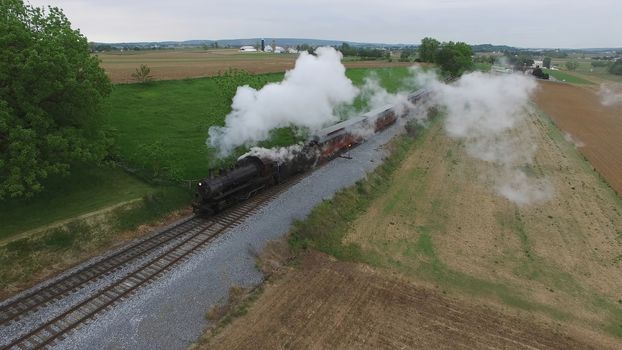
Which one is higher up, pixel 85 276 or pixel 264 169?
pixel 264 169

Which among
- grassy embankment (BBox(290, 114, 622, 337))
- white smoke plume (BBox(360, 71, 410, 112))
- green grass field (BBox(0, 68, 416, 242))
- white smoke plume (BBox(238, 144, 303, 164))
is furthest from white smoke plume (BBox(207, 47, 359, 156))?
white smoke plume (BBox(360, 71, 410, 112))

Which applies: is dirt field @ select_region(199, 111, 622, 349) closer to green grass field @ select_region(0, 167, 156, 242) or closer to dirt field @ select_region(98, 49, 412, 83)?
green grass field @ select_region(0, 167, 156, 242)

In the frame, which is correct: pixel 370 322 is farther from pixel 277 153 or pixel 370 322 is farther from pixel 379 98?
pixel 379 98

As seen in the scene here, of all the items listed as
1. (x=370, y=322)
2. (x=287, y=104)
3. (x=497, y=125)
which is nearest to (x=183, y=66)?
(x=497, y=125)

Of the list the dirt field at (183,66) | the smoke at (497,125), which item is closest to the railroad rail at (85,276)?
the smoke at (497,125)

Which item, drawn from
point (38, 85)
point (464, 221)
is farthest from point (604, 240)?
point (38, 85)

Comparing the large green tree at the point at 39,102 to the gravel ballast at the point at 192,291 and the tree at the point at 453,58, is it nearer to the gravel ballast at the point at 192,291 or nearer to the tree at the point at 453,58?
the gravel ballast at the point at 192,291

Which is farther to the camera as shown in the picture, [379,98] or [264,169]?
[379,98]
